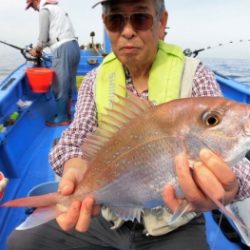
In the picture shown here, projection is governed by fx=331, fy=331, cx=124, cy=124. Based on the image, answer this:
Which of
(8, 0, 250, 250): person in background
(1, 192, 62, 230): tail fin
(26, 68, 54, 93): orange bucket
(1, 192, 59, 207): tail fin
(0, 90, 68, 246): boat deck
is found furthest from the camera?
(26, 68, 54, 93): orange bucket

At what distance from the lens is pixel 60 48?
6.30m

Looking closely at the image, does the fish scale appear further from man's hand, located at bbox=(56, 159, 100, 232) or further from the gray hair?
the gray hair

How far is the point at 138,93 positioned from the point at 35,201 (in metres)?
1.05

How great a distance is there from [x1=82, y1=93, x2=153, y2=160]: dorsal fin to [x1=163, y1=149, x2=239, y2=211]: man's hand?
31 centimetres

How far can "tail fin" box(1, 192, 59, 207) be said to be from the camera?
4.71 feet

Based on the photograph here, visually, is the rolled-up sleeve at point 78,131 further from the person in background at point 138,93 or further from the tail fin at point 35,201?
the tail fin at point 35,201

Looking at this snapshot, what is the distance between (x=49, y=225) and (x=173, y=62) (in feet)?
4.36

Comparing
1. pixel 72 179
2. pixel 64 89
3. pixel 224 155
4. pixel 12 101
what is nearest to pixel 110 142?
pixel 72 179

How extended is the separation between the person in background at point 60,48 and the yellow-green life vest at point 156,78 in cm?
398

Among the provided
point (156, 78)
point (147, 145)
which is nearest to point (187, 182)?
point (147, 145)

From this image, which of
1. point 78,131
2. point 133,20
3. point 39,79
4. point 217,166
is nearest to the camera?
point 217,166

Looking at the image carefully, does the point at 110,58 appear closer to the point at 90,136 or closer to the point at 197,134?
the point at 90,136

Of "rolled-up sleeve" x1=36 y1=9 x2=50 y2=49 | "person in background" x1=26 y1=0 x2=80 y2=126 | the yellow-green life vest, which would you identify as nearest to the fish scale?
the yellow-green life vest

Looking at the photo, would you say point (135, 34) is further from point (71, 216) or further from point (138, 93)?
point (71, 216)
